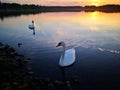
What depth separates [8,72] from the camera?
36.7 feet

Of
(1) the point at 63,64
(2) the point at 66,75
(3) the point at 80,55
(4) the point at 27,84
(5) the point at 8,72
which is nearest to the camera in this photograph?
(4) the point at 27,84

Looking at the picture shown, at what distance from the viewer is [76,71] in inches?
501

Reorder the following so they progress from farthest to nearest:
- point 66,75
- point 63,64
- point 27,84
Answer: point 63,64 → point 66,75 → point 27,84

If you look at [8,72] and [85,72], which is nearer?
[8,72]

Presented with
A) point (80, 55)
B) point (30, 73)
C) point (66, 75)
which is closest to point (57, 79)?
point (66, 75)

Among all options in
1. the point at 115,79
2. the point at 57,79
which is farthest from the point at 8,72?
the point at 115,79

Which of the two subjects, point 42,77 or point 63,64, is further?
point 63,64

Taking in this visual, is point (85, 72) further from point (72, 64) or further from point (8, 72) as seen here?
point (8, 72)

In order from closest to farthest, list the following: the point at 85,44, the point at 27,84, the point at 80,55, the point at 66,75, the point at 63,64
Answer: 1. the point at 27,84
2. the point at 66,75
3. the point at 63,64
4. the point at 80,55
5. the point at 85,44

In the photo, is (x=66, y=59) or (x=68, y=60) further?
(x=66, y=59)

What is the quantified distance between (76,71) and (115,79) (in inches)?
89.5

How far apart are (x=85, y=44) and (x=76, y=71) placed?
24.8 ft

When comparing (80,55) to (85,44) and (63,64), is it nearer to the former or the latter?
(63,64)

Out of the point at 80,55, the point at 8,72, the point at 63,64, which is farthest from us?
the point at 80,55
